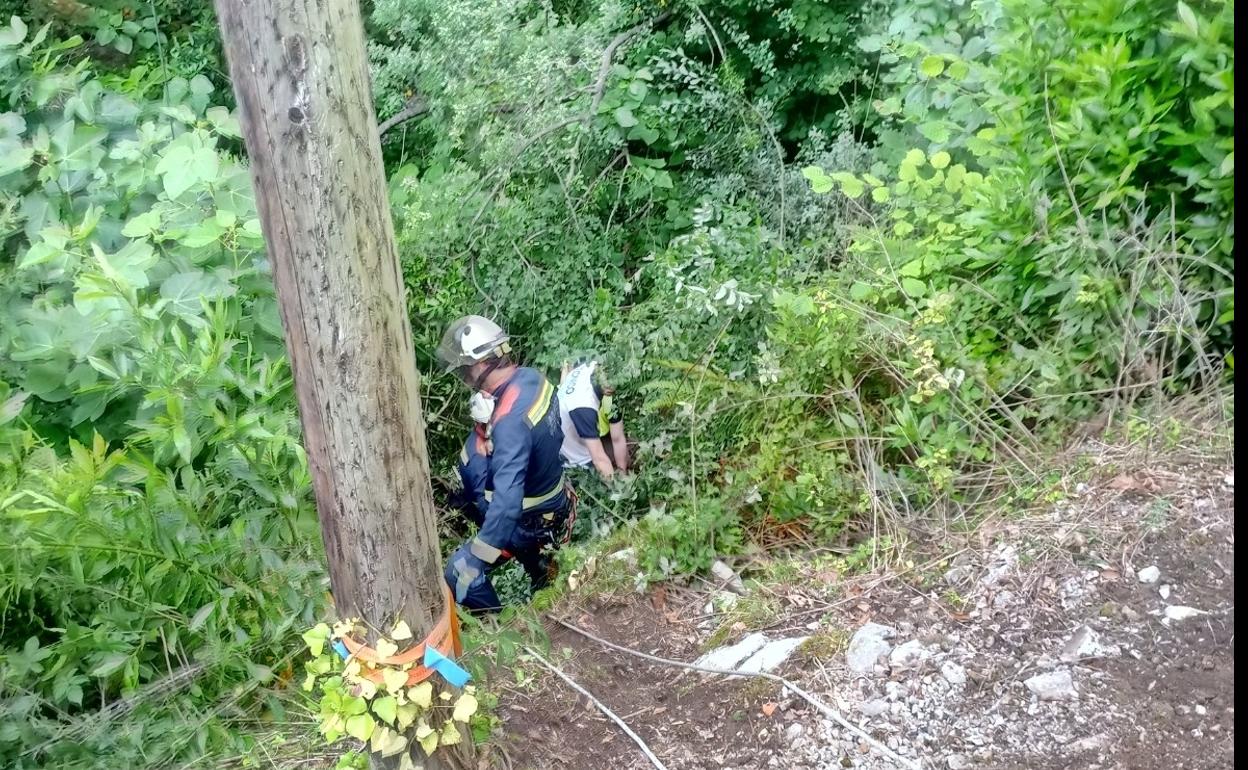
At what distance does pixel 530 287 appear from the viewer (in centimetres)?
545

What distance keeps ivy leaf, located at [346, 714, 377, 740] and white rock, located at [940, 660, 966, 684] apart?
1699 millimetres

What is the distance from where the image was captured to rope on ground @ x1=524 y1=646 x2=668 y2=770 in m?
2.84

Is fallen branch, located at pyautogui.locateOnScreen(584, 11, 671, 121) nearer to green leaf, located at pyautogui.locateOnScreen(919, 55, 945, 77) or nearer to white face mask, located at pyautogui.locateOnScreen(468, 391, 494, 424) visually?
white face mask, located at pyautogui.locateOnScreen(468, 391, 494, 424)

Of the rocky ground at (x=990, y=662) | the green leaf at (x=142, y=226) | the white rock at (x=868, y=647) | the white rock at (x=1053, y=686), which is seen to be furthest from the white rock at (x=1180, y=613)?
the green leaf at (x=142, y=226)

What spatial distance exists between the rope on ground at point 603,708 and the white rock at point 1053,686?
3.65 feet

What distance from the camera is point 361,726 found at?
229 cm

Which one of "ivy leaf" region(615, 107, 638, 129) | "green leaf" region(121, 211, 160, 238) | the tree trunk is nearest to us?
the tree trunk

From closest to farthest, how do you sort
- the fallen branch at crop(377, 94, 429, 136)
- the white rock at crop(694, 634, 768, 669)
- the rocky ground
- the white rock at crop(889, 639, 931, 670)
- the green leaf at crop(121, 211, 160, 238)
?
1. the rocky ground
2. the white rock at crop(889, 639, 931, 670)
3. the white rock at crop(694, 634, 768, 669)
4. the green leaf at crop(121, 211, 160, 238)
5. the fallen branch at crop(377, 94, 429, 136)

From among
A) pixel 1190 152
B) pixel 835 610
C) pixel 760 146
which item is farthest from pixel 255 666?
pixel 760 146

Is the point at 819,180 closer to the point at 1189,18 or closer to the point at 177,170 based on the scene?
the point at 1189,18

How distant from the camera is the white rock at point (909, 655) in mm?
2939

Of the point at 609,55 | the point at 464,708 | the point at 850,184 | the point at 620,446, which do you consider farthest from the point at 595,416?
the point at 464,708

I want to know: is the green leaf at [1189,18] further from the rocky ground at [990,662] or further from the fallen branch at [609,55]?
the fallen branch at [609,55]

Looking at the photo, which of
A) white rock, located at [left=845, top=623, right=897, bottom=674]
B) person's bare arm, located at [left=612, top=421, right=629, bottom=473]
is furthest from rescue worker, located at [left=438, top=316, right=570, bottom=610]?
white rock, located at [left=845, top=623, right=897, bottom=674]
